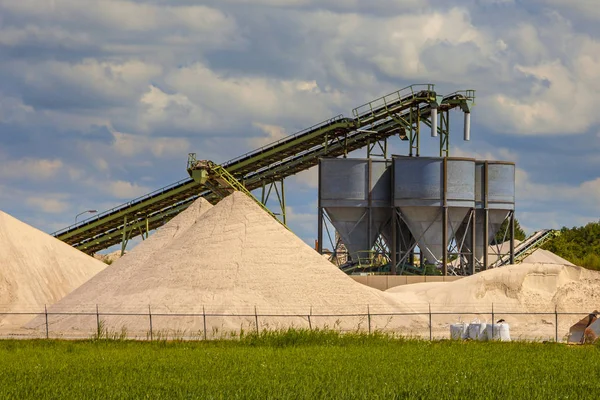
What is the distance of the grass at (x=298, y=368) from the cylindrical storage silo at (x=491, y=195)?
30.5 meters

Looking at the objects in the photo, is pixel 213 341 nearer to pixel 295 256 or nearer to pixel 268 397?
pixel 295 256

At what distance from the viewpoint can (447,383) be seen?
1008 inches

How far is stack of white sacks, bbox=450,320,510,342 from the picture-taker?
1699 inches

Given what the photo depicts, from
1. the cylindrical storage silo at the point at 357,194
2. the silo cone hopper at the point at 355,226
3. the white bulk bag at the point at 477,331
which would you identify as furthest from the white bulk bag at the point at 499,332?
the silo cone hopper at the point at 355,226

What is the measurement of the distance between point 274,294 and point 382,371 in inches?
777

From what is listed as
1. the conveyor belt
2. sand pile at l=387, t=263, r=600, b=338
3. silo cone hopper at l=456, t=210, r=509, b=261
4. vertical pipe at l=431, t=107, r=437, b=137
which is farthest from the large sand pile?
the conveyor belt

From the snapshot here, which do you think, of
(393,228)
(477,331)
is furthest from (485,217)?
(477,331)

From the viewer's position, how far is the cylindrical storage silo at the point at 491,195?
2744 inches

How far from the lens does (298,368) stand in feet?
95.8

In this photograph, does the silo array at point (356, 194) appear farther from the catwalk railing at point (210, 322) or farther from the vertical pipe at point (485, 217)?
the catwalk railing at point (210, 322)

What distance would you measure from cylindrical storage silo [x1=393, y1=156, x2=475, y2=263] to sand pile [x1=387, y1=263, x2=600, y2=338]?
5888 mm

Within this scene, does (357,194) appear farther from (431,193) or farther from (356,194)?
(431,193)

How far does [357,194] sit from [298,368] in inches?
1564

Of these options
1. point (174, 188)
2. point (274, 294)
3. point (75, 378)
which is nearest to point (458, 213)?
point (174, 188)
